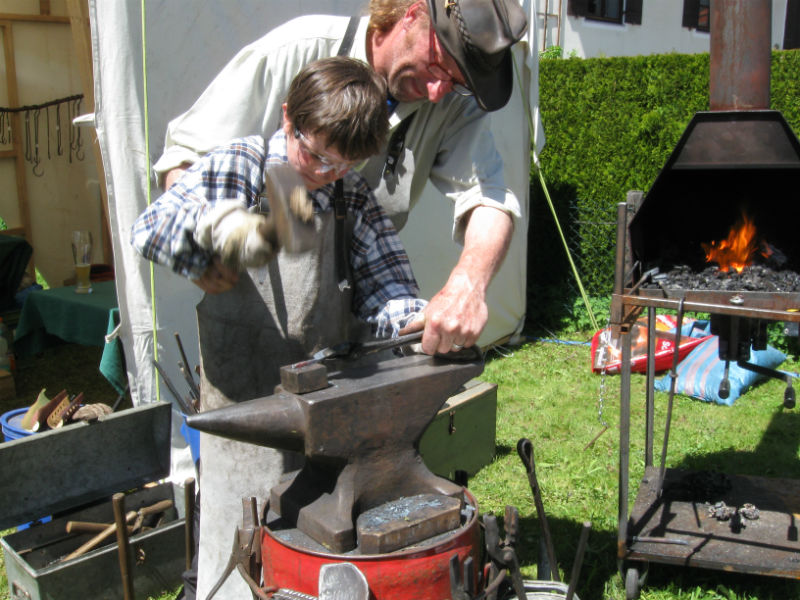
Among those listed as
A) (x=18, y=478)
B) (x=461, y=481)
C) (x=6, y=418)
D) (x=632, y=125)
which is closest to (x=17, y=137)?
(x=6, y=418)

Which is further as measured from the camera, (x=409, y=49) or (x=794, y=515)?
(x=794, y=515)

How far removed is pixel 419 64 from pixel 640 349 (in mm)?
3926

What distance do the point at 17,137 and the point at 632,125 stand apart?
5.18 metres

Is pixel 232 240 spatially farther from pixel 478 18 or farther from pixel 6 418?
pixel 6 418

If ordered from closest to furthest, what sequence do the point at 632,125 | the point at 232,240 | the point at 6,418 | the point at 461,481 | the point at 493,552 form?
the point at 232,240 → the point at 493,552 → the point at 461,481 → the point at 6,418 → the point at 632,125

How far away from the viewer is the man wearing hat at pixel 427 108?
182 centimetres

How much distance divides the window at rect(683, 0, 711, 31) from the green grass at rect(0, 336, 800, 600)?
830cm

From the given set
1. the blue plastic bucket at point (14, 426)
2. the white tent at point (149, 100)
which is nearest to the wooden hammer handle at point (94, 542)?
the blue plastic bucket at point (14, 426)

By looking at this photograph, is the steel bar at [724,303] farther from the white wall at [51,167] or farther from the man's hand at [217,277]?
the white wall at [51,167]

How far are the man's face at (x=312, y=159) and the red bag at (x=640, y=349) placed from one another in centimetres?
377

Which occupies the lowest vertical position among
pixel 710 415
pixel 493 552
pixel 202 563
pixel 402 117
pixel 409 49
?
pixel 710 415

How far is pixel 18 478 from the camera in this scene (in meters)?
2.70

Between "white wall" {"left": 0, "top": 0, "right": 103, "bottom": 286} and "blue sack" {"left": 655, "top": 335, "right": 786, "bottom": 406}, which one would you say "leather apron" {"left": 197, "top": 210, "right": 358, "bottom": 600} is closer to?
"blue sack" {"left": 655, "top": 335, "right": 786, "bottom": 406}

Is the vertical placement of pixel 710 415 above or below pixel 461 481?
below
